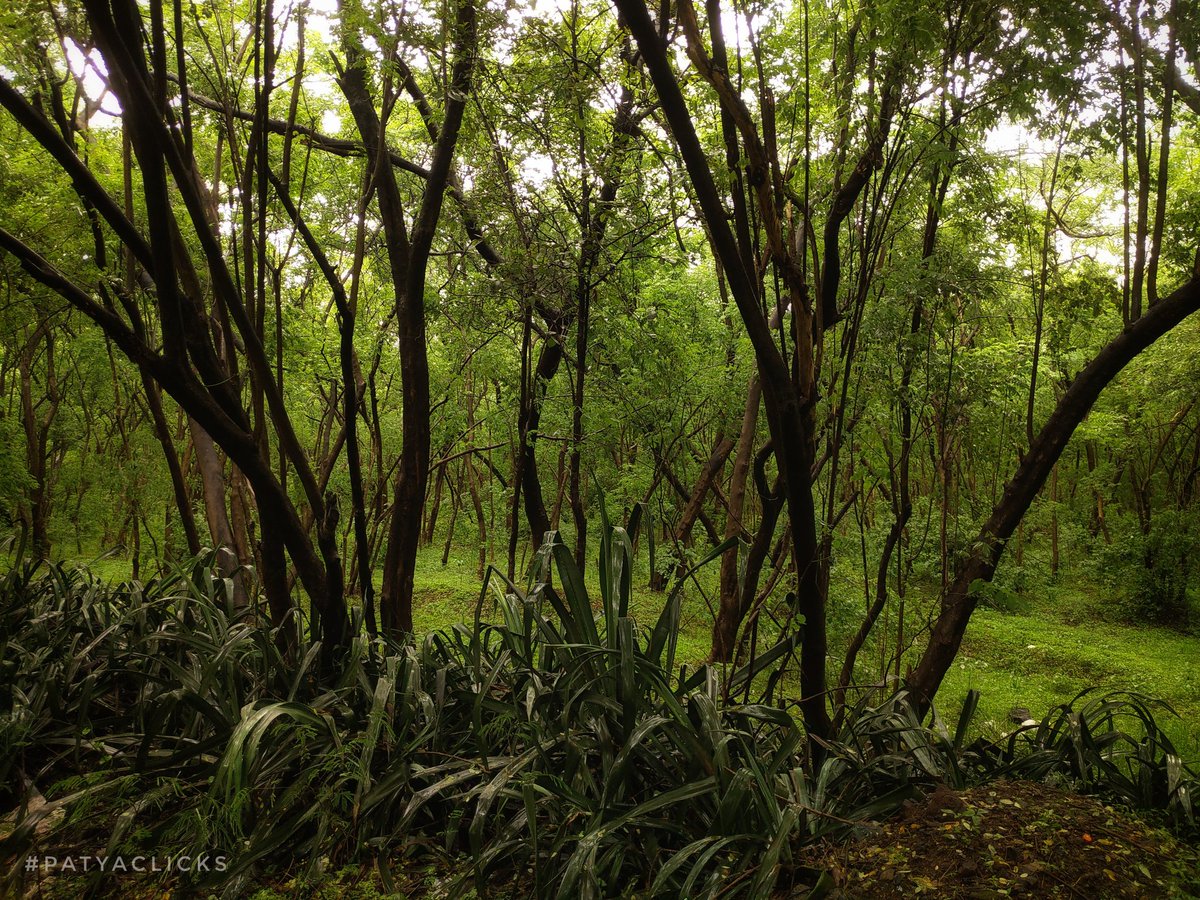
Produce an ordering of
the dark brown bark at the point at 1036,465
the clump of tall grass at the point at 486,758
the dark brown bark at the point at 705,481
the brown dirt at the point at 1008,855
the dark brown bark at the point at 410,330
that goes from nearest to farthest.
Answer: the brown dirt at the point at 1008,855
the clump of tall grass at the point at 486,758
the dark brown bark at the point at 1036,465
the dark brown bark at the point at 410,330
the dark brown bark at the point at 705,481

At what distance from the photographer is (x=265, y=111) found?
259 centimetres

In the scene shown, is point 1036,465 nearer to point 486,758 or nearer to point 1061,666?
point 486,758

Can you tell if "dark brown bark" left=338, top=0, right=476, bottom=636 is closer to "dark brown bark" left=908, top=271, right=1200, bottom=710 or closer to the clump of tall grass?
the clump of tall grass

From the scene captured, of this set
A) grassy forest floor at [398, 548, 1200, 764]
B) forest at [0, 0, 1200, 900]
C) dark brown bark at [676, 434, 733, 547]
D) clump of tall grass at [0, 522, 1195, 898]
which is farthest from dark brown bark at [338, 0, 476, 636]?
dark brown bark at [676, 434, 733, 547]

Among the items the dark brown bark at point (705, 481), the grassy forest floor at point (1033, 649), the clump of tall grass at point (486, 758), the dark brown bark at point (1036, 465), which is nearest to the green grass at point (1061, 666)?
the grassy forest floor at point (1033, 649)

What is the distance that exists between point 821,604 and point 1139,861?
3.20ft

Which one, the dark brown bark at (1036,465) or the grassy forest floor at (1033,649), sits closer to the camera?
the dark brown bark at (1036,465)

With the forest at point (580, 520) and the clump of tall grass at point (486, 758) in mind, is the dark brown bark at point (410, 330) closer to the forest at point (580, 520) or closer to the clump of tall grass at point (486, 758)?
the forest at point (580, 520)

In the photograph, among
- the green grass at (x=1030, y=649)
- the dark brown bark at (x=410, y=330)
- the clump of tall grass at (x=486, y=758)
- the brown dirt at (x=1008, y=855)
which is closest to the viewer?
the brown dirt at (x=1008, y=855)

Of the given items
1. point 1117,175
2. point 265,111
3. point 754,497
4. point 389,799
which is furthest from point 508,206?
point 754,497

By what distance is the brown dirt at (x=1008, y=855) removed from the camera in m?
1.51

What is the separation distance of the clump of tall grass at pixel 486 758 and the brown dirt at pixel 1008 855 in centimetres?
13

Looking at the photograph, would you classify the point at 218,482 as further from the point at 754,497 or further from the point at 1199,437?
the point at 1199,437

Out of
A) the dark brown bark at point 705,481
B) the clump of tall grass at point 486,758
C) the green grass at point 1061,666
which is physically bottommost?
the green grass at point 1061,666
